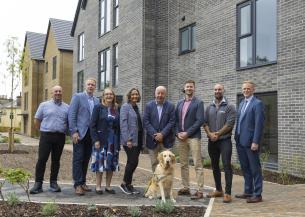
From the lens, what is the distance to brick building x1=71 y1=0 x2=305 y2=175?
11898 millimetres

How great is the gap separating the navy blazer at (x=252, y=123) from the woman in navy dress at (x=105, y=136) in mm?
2321

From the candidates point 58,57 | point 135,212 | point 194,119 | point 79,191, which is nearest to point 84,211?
point 135,212

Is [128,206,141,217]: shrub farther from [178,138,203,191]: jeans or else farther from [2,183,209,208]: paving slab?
[178,138,203,191]: jeans

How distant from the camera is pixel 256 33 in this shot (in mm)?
13617

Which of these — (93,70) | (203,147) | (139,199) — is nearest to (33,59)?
(93,70)

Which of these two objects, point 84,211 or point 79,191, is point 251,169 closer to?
point 84,211

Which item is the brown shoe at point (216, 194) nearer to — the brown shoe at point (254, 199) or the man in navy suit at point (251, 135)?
the man in navy suit at point (251, 135)

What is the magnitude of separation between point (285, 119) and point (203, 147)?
442cm

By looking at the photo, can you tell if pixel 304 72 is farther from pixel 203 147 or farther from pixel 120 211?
pixel 120 211

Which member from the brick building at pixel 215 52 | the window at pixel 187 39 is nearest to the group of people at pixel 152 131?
the brick building at pixel 215 52

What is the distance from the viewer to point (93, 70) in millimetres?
24859

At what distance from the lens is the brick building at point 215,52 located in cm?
1190

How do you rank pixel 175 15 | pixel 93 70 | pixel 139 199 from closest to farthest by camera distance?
1. pixel 139 199
2. pixel 175 15
3. pixel 93 70

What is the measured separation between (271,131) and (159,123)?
554 centimetres
